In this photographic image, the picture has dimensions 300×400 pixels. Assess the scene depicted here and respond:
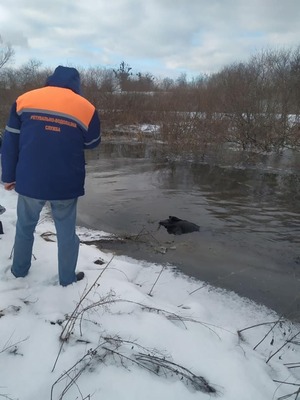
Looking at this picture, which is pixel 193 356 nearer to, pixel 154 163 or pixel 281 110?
pixel 154 163

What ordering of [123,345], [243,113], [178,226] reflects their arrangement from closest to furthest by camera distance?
[123,345]
[178,226]
[243,113]

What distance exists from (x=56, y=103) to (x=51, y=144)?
1.08 ft

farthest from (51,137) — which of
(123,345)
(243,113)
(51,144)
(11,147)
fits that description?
(243,113)

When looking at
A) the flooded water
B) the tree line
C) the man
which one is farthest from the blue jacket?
the tree line

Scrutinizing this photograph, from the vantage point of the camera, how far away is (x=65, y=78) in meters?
2.81

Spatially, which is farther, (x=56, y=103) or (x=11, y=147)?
(x=11, y=147)

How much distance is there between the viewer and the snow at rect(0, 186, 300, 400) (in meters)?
1.94

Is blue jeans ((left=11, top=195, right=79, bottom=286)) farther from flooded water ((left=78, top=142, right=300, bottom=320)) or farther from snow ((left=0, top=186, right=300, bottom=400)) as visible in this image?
flooded water ((left=78, top=142, right=300, bottom=320))

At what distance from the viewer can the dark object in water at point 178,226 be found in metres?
6.09

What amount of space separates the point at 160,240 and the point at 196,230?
2.83 ft

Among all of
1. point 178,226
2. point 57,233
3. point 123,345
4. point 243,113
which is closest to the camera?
point 123,345

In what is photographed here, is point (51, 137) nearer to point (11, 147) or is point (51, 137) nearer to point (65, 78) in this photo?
point (11, 147)

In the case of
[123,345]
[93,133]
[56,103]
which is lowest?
[123,345]

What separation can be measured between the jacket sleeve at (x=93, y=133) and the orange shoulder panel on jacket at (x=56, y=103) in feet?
0.24
